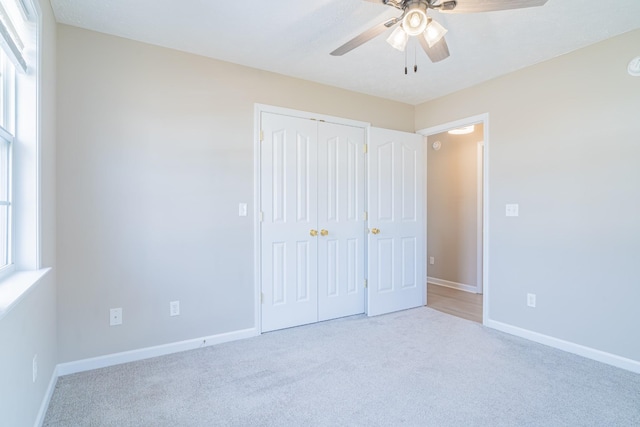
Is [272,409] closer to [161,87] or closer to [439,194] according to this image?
[161,87]

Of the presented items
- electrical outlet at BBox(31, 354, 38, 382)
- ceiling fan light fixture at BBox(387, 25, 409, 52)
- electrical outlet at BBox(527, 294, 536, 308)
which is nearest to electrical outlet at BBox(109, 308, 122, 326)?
electrical outlet at BBox(31, 354, 38, 382)

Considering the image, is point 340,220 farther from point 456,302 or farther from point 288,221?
point 456,302

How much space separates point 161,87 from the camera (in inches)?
106

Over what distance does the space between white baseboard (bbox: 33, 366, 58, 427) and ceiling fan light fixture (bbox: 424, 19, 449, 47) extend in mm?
2935

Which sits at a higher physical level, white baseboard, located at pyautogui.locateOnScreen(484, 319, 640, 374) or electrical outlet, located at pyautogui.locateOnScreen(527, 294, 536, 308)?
electrical outlet, located at pyautogui.locateOnScreen(527, 294, 536, 308)

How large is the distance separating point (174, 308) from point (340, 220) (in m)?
1.81

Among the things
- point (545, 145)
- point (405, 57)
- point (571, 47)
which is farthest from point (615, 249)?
point (405, 57)

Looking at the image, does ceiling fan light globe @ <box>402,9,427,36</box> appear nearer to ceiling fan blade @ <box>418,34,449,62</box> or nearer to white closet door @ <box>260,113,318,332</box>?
ceiling fan blade @ <box>418,34,449,62</box>

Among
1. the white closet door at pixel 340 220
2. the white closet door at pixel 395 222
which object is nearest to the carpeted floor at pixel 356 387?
the white closet door at pixel 340 220

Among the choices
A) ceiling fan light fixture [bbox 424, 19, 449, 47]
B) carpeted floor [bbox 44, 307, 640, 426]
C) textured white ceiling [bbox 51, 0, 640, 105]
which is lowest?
carpeted floor [bbox 44, 307, 640, 426]

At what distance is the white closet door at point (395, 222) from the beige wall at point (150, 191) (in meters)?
1.36

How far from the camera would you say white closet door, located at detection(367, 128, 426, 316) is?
3.74 meters

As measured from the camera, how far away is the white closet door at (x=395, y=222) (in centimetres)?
374

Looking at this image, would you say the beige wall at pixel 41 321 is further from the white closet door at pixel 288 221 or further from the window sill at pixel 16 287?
the white closet door at pixel 288 221
